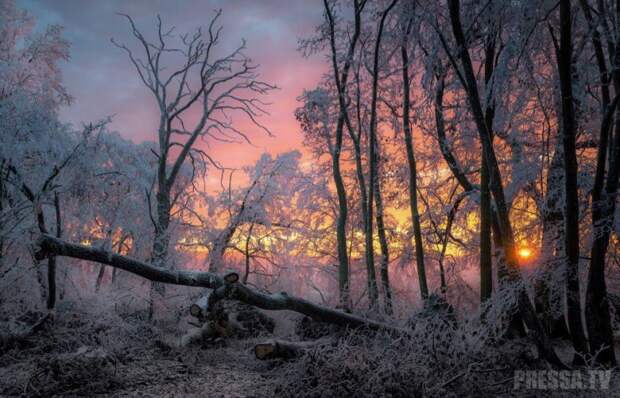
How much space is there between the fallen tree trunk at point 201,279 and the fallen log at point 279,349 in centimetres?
45

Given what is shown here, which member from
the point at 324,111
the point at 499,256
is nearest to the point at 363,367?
the point at 499,256

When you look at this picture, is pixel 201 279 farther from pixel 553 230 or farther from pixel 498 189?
pixel 553 230

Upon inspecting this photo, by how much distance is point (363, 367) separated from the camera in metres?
4.23

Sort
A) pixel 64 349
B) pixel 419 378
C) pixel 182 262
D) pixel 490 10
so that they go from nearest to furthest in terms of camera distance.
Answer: pixel 419 378 < pixel 490 10 < pixel 64 349 < pixel 182 262

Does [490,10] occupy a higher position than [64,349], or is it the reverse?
[490,10]

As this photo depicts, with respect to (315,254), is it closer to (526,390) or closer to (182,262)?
(182,262)

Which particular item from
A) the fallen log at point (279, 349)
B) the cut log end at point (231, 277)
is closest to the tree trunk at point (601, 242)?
the fallen log at point (279, 349)

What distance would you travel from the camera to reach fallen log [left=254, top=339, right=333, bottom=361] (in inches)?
214

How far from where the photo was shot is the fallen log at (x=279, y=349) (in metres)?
5.43

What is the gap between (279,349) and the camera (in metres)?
5.51

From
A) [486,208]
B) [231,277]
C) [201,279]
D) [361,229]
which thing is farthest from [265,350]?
[361,229]

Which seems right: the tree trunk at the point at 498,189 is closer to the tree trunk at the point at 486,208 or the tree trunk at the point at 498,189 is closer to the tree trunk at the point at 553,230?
the tree trunk at the point at 486,208

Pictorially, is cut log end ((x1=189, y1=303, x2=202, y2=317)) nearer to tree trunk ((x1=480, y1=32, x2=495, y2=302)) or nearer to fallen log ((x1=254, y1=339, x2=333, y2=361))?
fallen log ((x1=254, y1=339, x2=333, y2=361))

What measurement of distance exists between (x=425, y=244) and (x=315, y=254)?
4.83m
